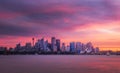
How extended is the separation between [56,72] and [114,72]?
64.4 feet

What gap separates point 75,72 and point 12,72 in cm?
2178

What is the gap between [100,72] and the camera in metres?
84.1

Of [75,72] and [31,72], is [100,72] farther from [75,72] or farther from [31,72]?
[31,72]

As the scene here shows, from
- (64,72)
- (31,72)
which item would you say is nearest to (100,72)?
(64,72)

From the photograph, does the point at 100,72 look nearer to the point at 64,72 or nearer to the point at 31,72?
the point at 64,72

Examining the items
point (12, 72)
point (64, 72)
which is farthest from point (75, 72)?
point (12, 72)

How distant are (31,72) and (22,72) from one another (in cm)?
354

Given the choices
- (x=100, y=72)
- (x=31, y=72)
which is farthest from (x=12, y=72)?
(x=100, y=72)

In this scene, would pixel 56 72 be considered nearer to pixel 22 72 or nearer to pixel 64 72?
pixel 64 72

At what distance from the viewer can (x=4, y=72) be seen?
84562 mm

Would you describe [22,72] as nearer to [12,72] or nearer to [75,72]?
[12,72]

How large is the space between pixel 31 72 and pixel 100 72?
23.4 m

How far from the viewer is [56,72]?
82875 millimetres

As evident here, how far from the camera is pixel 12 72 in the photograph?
3351 inches
